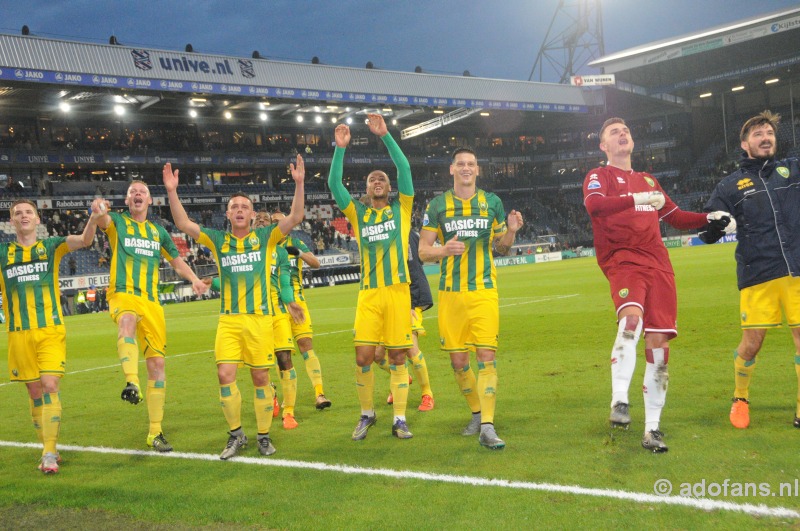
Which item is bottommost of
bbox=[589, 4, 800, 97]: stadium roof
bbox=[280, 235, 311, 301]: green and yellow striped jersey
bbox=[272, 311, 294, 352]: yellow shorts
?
bbox=[272, 311, 294, 352]: yellow shorts

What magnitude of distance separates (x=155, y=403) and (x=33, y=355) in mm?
1169

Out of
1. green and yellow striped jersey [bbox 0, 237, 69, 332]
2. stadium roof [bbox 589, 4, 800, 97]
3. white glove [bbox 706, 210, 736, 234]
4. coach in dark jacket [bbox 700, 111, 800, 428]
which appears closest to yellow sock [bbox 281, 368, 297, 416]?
green and yellow striped jersey [bbox 0, 237, 69, 332]

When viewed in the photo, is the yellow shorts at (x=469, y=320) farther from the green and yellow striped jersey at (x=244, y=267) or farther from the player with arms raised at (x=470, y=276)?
the green and yellow striped jersey at (x=244, y=267)

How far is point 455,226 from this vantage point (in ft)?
19.3

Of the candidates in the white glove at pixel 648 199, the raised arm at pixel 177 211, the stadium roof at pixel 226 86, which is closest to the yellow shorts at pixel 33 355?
the raised arm at pixel 177 211

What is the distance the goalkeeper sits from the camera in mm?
4902

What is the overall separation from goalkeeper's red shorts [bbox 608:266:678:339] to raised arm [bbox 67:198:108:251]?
444 centimetres

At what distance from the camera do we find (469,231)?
588cm

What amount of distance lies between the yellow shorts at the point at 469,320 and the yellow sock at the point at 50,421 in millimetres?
3547

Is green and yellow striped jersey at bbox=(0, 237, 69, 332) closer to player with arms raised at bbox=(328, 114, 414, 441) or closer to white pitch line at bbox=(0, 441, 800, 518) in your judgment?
white pitch line at bbox=(0, 441, 800, 518)

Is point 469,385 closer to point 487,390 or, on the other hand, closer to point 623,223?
point 487,390

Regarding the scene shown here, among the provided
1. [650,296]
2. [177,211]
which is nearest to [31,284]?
[177,211]

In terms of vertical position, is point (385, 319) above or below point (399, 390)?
above

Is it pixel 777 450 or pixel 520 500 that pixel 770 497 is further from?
pixel 520 500
